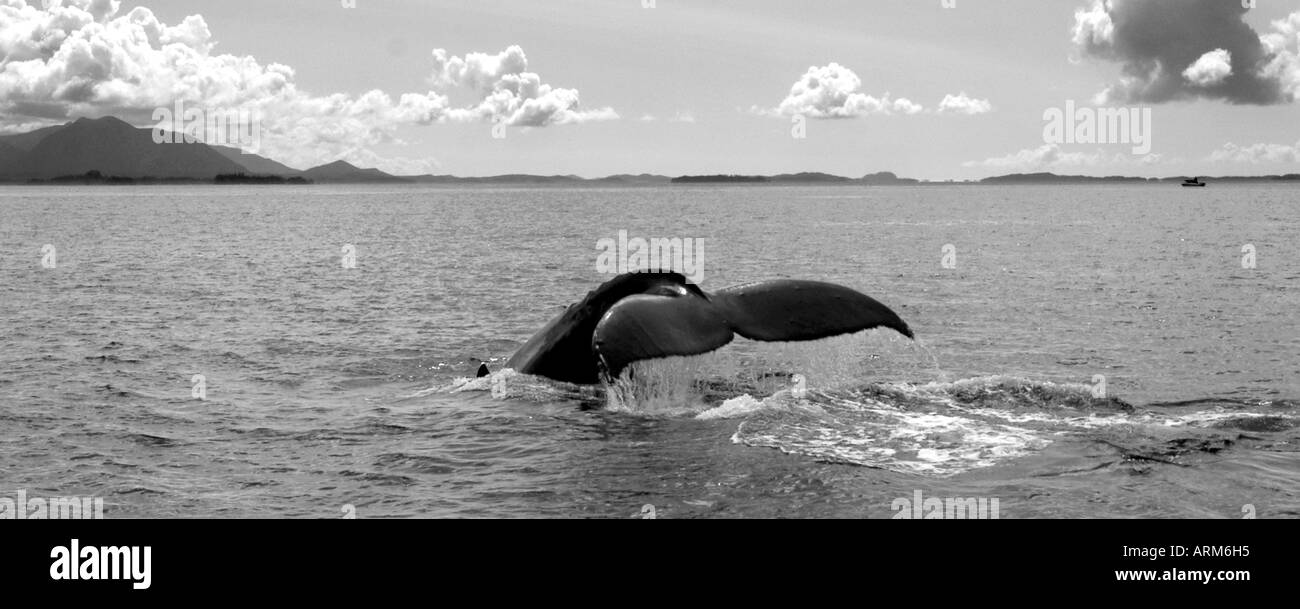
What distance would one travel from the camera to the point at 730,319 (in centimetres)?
1088

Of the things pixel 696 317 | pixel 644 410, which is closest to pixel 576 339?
pixel 644 410

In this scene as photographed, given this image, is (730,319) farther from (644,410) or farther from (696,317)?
(644,410)

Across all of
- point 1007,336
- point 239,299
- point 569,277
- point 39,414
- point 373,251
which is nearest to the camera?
point 39,414

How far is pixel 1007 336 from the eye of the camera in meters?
21.9

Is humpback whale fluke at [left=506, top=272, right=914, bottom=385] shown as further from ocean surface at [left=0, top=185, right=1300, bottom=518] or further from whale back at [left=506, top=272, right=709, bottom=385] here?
ocean surface at [left=0, top=185, right=1300, bottom=518]

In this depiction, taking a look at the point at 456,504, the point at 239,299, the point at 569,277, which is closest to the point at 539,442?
the point at 456,504

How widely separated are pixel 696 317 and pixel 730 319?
0.53m

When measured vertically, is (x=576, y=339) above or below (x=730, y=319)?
below

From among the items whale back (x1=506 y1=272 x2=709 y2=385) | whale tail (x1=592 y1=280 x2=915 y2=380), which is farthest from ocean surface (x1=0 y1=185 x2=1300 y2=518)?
whale tail (x1=592 y1=280 x2=915 y2=380)

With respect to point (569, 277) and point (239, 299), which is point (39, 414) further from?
point (569, 277)

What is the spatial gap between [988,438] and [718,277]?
28.2 metres

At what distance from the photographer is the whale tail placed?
9.57m

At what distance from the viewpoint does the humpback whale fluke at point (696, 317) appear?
9.59 metres
